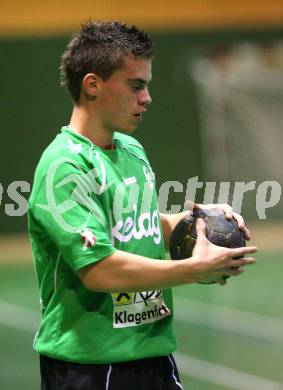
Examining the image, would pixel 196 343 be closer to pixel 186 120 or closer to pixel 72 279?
pixel 72 279

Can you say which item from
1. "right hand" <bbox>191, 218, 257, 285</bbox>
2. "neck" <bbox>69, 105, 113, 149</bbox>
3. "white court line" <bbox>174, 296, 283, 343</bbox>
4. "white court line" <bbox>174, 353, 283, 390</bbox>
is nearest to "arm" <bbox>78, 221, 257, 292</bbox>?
"right hand" <bbox>191, 218, 257, 285</bbox>

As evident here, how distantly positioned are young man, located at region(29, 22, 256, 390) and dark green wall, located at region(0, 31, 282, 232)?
7369 mm

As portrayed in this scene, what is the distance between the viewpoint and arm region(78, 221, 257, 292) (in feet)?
9.54

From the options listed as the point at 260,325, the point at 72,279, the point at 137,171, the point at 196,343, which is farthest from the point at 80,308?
the point at 260,325

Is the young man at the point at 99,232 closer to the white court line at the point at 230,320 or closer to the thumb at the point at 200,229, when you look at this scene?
the thumb at the point at 200,229

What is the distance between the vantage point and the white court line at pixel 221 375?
5.26 meters

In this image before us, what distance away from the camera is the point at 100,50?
3270mm

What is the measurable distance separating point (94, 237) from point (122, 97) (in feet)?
1.73

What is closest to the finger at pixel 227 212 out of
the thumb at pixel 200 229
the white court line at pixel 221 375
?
the thumb at pixel 200 229

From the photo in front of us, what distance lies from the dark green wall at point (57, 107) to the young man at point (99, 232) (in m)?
7.37

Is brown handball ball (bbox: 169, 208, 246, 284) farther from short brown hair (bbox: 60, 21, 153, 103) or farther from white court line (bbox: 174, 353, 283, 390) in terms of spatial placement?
white court line (bbox: 174, 353, 283, 390)

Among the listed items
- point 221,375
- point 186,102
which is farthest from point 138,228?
point 186,102

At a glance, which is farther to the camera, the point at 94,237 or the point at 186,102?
the point at 186,102

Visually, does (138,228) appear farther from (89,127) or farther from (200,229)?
(89,127)
